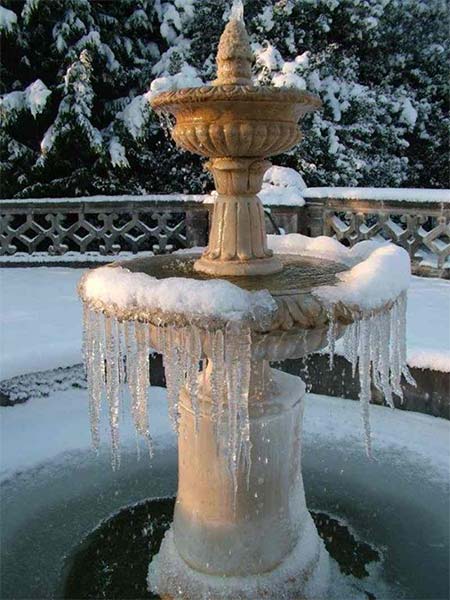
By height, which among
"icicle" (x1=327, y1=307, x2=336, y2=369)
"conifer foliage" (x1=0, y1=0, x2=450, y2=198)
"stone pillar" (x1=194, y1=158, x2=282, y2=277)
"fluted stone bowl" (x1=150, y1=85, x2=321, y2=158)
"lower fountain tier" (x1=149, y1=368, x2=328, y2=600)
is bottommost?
"lower fountain tier" (x1=149, y1=368, x2=328, y2=600)

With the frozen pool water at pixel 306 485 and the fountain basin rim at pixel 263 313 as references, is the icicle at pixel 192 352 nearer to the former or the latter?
the fountain basin rim at pixel 263 313

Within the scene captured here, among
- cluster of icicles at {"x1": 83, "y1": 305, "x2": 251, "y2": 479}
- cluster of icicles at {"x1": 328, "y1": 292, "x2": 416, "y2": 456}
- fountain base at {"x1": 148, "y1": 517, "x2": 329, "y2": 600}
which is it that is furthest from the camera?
fountain base at {"x1": 148, "y1": 517, "x2": 329, "y2": 600}

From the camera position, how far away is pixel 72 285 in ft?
21.7

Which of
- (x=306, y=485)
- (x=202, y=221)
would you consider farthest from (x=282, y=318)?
(x=202, y=221)

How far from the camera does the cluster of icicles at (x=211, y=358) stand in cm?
201

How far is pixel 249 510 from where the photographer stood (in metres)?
2.50

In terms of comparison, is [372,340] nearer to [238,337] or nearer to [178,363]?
[238,337]

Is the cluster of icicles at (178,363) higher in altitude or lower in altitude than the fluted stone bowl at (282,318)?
lower

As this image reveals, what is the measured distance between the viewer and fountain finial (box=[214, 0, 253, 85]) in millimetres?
2254

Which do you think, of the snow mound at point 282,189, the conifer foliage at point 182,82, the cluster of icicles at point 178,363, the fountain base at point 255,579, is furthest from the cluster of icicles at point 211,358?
the conifer foliage at point 182,82

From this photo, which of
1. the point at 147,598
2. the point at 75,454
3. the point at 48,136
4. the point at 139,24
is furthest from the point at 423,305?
the point at 139,24

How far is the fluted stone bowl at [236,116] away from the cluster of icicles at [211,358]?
2.27 ft

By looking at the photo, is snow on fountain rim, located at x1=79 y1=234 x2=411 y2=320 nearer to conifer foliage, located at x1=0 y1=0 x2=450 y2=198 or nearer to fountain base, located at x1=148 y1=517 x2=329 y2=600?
fountain base, located at x1=148 y1=517 x2=329 y2=600

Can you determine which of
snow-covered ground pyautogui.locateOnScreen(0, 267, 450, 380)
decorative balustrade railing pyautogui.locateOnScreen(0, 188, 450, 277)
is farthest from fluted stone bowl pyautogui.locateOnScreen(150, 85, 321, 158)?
decorative balustrade railing pyautogui.locateOnScreen(0, 188, 450, 277)
